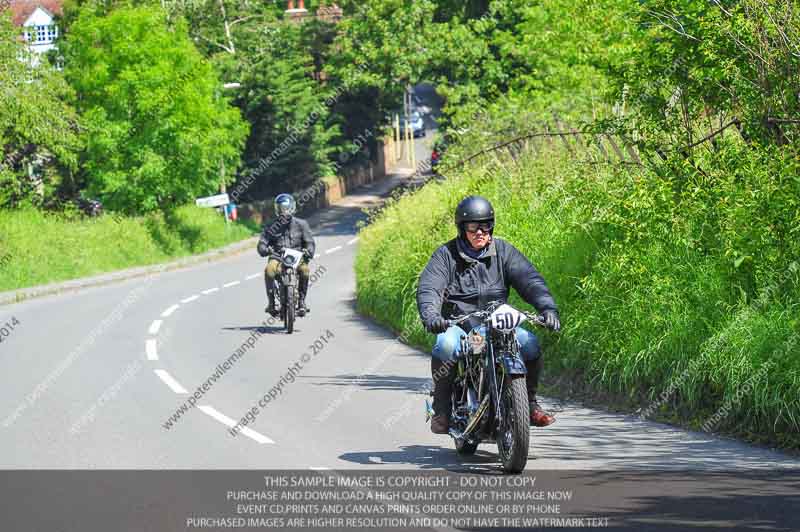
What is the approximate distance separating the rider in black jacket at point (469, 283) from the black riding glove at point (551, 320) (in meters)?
0.01

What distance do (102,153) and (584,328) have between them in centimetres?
3136

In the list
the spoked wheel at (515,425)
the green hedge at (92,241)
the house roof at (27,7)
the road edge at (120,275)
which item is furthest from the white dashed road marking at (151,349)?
the house roof at (27,7)

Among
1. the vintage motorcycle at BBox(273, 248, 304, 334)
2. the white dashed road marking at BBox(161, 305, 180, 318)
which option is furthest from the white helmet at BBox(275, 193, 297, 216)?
the white dashed road marking at BBox(161, 305, 180, 318)

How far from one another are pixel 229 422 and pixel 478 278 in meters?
3.48

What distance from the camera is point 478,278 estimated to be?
31.2 ft

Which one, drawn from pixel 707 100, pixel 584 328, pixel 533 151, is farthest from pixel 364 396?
pixel 533 151

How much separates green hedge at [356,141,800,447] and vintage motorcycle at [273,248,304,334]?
4566 millimetres

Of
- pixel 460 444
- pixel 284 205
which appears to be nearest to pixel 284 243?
pixel 284 205

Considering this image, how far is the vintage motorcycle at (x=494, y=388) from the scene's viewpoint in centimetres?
857

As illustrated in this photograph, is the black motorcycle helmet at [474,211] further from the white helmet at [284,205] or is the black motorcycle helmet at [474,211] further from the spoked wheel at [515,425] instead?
the white helmet at [284,205]

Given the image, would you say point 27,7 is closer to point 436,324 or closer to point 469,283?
point 469,283

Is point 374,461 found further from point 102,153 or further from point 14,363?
point 102,153

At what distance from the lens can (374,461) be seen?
31.4ft

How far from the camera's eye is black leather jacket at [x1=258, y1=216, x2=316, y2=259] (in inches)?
814
